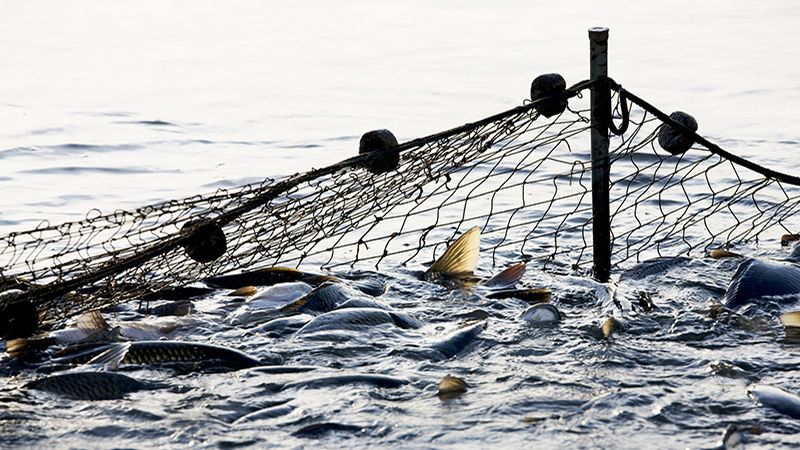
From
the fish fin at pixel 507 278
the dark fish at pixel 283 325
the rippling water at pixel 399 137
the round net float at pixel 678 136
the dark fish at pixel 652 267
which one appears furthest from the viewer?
the dark fish at pixel 652 267

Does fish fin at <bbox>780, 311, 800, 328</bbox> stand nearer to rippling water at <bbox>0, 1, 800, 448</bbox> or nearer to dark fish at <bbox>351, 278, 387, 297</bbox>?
rippling water at <bbox>0, 1, 800, 448</bbox>

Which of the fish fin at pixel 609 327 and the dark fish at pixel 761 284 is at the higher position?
the dark fish at pixel 761 284

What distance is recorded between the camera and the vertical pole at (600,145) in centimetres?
639

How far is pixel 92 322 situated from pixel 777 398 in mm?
3576

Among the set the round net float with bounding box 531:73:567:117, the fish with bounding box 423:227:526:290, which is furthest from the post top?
the fish with bounding box 423:227:526:290

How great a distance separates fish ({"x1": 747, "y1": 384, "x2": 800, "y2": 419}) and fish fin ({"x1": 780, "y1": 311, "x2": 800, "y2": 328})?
3.24ft

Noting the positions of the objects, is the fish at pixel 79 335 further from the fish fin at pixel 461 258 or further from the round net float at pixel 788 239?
the round net float at pixel 788 239

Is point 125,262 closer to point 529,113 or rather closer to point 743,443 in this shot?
point 529,113

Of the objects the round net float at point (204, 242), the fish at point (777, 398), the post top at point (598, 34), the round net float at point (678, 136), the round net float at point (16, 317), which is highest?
the post top at point (598, 34)

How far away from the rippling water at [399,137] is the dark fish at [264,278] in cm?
29

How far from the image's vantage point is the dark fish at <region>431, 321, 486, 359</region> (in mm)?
5707

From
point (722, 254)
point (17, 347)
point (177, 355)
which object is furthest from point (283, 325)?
point (722, 254)

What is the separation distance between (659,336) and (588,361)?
573 mm

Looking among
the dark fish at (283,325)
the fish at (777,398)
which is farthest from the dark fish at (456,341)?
the fish at (777,398)
